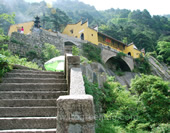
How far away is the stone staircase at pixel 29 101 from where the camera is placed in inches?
116

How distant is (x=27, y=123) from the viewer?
2.97m

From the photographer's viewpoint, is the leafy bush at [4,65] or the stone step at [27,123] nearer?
the stone step at [27,123]

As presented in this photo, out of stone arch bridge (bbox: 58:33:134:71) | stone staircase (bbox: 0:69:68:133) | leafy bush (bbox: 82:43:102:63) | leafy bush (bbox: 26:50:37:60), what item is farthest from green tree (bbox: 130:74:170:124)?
stone arch bridge (bbox: 58:33:134:71)

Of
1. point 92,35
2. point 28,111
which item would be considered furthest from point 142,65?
point 28,111

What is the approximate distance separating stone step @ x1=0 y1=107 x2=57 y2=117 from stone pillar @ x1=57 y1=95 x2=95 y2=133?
4.70 ft

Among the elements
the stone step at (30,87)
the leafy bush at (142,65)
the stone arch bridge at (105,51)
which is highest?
the stone arch bridge at (105,51)

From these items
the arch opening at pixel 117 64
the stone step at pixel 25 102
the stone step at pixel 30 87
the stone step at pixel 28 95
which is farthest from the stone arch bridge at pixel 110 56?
the stone step at pixel 25 102

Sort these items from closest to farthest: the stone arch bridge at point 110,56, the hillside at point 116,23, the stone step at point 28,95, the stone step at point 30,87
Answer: the stone step at point 28,95
the stone step at point 30,87
the stone arch bridge at point 110,56
the hillside at point 116,23

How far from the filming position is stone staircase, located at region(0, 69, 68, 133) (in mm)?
2959

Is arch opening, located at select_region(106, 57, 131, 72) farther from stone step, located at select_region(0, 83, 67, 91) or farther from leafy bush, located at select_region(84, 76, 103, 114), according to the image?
stone step, located at select_region(0, 83, 67, 91)

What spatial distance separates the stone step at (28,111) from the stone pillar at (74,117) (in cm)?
143

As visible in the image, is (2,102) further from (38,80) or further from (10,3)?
(10,3)

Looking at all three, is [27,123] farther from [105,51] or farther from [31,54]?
[105,51]

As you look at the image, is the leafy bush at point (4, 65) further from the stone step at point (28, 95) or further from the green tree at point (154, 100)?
the green tree at point (154, 100)
